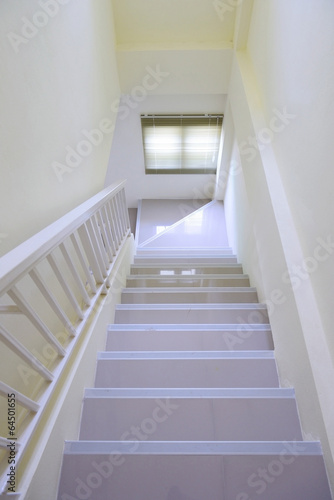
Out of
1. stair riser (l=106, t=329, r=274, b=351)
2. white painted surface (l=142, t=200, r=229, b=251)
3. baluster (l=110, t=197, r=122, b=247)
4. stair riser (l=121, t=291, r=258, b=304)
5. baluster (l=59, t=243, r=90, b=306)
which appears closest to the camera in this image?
baluster (l=59, t=243, r=90, b=306)

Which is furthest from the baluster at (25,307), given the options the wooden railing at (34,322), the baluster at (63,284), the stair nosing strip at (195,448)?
the stair nosing strip at (195,448)

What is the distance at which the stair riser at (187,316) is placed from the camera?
1996mm

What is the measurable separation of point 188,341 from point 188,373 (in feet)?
0.86

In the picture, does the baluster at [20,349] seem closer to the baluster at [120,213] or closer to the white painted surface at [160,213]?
the baluster at [120,213]

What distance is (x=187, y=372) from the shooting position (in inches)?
57.8

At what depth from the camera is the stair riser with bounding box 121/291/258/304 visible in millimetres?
Result: 2320

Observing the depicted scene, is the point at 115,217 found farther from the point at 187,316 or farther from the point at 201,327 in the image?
the point at 201,327

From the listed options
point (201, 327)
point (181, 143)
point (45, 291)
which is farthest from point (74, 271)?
point (181, 143)

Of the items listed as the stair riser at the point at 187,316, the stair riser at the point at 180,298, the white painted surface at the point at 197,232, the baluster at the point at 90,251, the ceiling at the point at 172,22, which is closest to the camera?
the baluster at the point at 90,251

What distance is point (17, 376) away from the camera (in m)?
1.08

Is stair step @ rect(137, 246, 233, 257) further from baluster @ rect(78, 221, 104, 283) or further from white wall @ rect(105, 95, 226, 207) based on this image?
baluster @ rect(78, 221, 104, 283)

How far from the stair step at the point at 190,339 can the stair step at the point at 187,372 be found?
0.53 ft

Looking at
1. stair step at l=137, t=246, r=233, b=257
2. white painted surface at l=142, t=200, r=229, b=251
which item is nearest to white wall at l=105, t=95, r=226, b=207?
white painted surface at l=142, t=200, r=229, b=251

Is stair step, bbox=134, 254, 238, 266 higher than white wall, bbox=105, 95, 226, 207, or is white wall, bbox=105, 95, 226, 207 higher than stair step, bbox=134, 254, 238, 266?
white wall, bbox=105, 95, 226, 207
